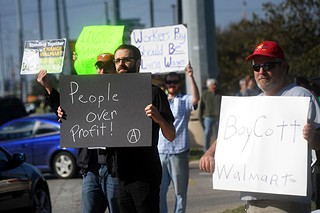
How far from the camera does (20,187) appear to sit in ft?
29.8

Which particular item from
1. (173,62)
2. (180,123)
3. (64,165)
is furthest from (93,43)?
(64,165)

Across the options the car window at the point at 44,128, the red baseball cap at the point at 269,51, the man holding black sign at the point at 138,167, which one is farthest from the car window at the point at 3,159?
the car window at the point at 44,128

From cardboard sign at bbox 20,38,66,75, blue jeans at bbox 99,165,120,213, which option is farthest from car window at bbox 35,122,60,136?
blue jeans at bbox 99,165,120,213

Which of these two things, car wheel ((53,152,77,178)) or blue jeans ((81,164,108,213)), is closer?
blue jeans ((81,164,108,213))

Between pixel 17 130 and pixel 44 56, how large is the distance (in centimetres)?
1067

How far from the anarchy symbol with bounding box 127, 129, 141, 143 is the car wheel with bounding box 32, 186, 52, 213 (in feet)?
14.1

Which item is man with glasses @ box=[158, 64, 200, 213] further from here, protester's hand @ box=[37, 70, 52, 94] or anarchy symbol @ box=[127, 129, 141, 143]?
anarchy symbol @ box=[127, 129, 141, 143]

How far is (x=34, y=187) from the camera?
9586 mm

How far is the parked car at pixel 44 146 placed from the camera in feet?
53.3

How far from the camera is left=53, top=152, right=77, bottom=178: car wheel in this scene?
637 inches

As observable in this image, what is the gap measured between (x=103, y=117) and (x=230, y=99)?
1155 mm

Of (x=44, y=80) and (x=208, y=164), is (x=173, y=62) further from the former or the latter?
(x=208, y=164)

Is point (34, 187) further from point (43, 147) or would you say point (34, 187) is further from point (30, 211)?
point (43, 147)

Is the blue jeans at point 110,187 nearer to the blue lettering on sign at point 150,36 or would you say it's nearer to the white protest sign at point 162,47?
the white protest sign at point 162,47
